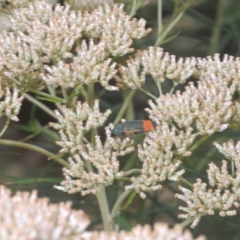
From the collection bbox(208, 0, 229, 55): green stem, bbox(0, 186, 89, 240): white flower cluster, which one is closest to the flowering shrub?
bbox(0, 186, 89, 240): white flower cluster

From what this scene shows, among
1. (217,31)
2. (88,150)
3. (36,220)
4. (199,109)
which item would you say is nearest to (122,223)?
(88,150)

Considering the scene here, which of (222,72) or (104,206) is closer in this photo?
(104,206)

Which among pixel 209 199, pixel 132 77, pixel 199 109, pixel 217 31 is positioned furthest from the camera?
pixel 217 31

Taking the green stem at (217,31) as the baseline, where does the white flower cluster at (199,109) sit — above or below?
below

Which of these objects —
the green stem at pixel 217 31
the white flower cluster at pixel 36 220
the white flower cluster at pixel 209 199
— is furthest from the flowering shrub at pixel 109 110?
the green stem at pixel 217 31

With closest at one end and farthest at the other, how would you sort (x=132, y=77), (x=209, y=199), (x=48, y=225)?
(x=48, y=225), (x=209, y=199), (x=132, y=77)

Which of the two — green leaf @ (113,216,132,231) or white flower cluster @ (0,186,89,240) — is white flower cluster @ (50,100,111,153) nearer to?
green leaf @ (113,216,132,231)

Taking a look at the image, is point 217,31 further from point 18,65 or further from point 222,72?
point 18,65

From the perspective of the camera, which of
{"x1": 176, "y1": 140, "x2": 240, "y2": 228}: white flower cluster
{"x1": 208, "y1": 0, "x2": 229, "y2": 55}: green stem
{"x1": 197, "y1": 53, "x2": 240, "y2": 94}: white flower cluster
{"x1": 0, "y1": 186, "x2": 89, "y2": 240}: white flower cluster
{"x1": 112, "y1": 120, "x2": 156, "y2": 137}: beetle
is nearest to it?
{"x1": 0, "y1": 186, "x2": 89, "y2": 240}: white flower cluster

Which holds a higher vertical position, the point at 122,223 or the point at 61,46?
the point at 61,46

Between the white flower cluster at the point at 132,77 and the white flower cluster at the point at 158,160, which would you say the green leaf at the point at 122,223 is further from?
the white flower cluster at the point at 132,77
